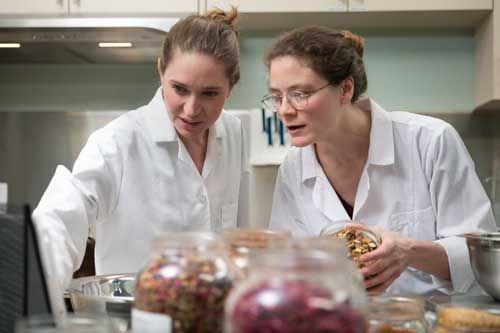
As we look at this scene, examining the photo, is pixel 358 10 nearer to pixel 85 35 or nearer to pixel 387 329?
pixel 85 35

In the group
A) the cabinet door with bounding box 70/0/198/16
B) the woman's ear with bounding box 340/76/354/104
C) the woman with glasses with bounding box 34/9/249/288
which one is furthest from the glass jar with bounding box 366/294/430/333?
the cabinet door with bounding box 70/0/198/16

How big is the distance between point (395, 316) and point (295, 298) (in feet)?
0.88

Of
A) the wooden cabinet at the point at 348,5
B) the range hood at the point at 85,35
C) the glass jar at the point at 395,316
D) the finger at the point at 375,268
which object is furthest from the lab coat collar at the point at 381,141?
the range hood at the point at 85,35

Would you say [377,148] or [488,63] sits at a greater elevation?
[488,63]

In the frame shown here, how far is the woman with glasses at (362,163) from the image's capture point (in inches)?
63.8

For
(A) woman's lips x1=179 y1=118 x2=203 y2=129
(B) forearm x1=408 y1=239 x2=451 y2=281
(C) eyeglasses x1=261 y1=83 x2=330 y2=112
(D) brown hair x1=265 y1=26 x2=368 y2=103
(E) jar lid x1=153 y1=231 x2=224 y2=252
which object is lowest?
(B) forearm x1=408 y1=239 x2=451 y2=281

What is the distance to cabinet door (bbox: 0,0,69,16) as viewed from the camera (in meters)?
2.98

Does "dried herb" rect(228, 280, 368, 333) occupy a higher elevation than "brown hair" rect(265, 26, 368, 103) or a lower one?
lower

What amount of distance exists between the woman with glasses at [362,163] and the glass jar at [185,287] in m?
0.95

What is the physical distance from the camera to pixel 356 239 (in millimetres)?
1157

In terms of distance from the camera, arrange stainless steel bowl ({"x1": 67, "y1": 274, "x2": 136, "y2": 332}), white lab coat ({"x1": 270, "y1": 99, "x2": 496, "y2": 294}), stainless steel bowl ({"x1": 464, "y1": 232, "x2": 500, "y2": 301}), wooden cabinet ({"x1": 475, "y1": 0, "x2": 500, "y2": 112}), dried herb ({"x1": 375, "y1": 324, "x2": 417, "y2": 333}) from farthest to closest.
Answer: wooden cabinet ({"x1": 475, "y1": 0, "x2": 500, "y2": 112}), white lab coat ({"x1": 270, "y1": 99, "x2": 496, "y2": 294}), stainless steel bowl ({"x1": 464, "y1": 232, "x2": 500, "y2": 301}), stainless steel bowl ({"x1": 67, "y1": 274, "x2": 136, "y2": 332}), dried herb ({"x1": 375, "y1": 324, "x2": 417, "y2": 333})

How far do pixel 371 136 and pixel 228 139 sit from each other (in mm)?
405

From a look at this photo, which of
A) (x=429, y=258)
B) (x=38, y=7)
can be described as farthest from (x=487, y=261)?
(x=38, y=7)

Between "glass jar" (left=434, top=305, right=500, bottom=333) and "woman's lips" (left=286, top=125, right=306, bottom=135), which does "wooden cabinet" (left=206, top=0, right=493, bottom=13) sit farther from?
"glass jar" (left=434, top=305, right=500, bottom=333)
